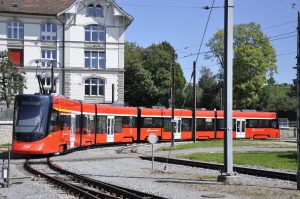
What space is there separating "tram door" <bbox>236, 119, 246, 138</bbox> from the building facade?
1977 centimetres

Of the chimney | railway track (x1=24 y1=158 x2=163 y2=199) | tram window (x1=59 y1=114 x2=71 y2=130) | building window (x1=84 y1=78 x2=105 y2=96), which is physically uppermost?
the chimney

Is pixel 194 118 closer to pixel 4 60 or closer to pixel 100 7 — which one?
pixel 4 60

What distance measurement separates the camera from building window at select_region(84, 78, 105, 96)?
72562 millimetres

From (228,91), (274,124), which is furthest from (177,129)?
(228,91)

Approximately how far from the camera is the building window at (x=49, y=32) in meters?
71.8

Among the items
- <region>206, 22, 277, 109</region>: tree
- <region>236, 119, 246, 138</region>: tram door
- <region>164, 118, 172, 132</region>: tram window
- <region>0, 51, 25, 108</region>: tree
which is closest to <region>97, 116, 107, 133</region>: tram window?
<region>164, 118, 172, 132</region>: tram window

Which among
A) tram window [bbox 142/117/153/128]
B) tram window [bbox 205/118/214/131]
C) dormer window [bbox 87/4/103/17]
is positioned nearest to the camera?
tram window [bbox 142/117/153/128]

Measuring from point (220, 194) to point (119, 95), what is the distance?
57.7 m

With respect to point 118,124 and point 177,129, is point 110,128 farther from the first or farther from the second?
point 177,129

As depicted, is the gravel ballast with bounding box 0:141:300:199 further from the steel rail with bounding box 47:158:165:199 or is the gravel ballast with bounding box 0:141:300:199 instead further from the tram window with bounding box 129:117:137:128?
the tram window with bounding box 129:117:137:128

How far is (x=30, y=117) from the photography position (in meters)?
27.7

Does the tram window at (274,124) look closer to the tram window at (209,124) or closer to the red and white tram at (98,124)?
the red and white tram at (98,124)

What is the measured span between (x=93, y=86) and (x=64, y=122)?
4307 centimetres

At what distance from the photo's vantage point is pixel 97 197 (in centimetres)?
1418
